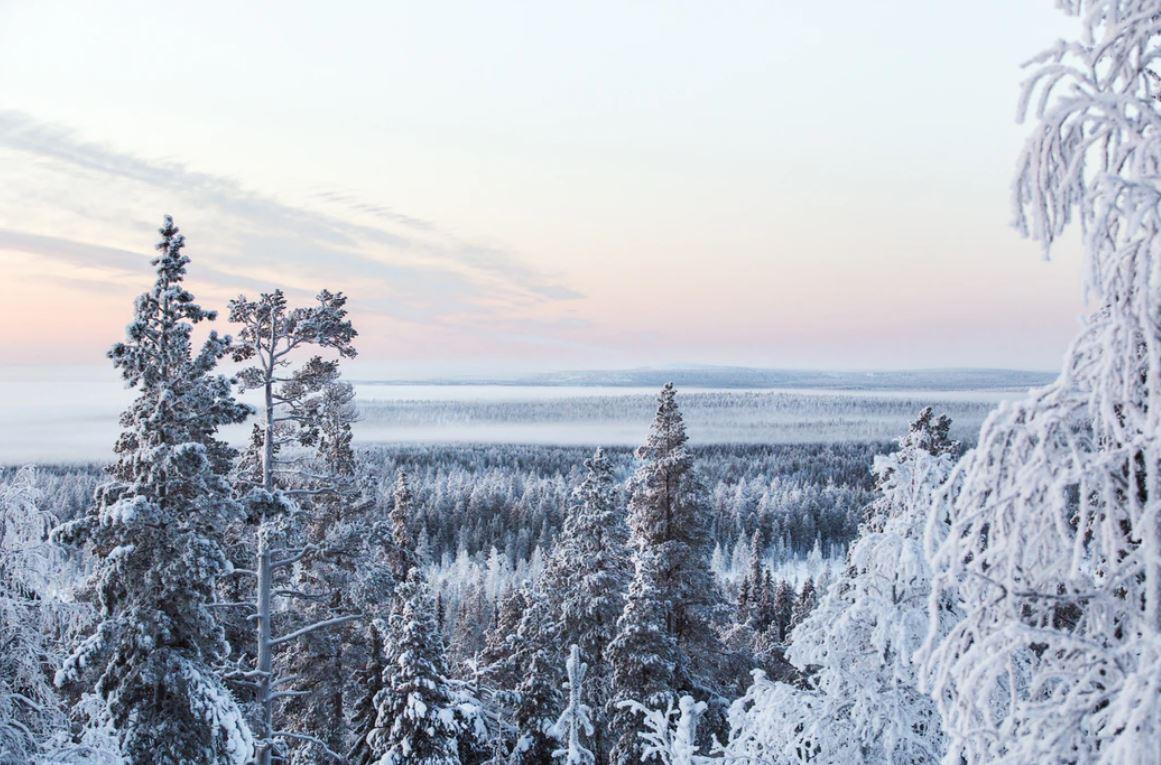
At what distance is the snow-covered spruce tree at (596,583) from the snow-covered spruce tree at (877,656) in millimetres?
11849

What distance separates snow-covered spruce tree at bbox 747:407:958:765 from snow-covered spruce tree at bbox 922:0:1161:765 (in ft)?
14.7

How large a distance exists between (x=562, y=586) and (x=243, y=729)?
12522 millimetres

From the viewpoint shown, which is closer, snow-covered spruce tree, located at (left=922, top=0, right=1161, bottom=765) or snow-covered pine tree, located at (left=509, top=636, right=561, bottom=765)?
snow-covered spruce tree, located at (left=922, top=0, right=1161, bottom=765)

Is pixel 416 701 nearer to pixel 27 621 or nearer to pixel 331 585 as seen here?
pixel 331 585

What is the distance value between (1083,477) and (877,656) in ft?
19.1

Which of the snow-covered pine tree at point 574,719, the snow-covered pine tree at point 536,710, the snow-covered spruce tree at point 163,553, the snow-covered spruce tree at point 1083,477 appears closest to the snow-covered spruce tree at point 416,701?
the snow-covered pine tree at point 574,719

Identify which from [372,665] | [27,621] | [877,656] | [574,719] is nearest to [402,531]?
[372,665]

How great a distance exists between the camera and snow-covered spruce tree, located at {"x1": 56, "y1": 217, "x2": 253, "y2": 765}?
11727 mm

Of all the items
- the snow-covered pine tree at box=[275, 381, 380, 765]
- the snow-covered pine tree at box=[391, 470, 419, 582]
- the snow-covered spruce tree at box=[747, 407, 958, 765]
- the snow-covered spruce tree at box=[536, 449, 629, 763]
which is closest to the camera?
the snow-covered spruce tree at box=[747, 407, 958, 765]

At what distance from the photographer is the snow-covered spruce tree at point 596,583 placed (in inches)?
829

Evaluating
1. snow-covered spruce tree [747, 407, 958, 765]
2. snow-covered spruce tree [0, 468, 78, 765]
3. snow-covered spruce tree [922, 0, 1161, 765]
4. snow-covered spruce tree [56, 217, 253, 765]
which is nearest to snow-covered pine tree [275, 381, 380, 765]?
snow-covered spruce tree [56, 217, 253, 765]

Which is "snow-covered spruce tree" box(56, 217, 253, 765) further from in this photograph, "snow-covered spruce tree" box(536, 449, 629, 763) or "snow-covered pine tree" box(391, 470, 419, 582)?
"snow-covered spruce tree" box(536, 449, 629, 763)

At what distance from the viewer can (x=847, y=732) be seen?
28.8 ft

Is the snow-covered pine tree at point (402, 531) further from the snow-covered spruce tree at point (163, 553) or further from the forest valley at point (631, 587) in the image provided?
the snow-covered spruce tree at point (163, 553)
